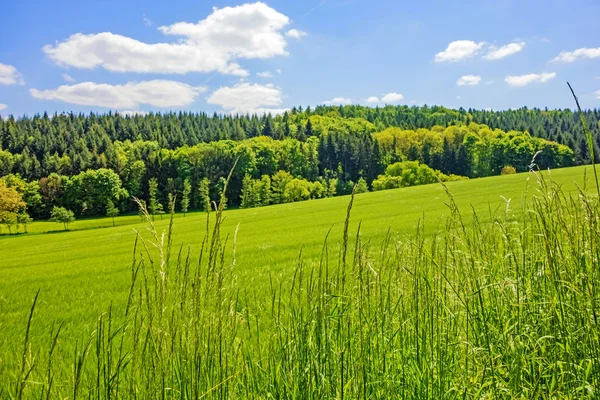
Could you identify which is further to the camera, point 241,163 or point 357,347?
point 241,163

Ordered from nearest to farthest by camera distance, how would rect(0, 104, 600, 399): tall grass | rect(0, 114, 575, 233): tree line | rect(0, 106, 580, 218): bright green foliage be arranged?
rect(0, 104, 600, 399): tall grass → rect(0, 114, 575, 233): tree line → rect(0, 106, 580, 218): bright green foliage

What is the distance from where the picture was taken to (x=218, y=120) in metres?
198

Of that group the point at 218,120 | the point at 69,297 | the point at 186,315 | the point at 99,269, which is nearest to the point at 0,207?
the point at 99,269

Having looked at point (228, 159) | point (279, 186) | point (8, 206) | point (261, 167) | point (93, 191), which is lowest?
point (8, 206)

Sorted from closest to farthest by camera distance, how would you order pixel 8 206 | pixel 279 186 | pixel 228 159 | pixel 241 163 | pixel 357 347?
pixel 357 347 → pixel 8 206 → pixel 279 186 → pixel 241 163 → pixel 228 159

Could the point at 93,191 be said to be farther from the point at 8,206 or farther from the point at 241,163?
the point at 241,163

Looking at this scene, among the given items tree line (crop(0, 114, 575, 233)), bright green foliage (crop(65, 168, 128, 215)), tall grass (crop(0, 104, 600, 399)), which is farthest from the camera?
bright green foliage (crop(65, 168, 128, 215))

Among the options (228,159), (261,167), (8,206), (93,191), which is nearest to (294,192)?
(261,167)

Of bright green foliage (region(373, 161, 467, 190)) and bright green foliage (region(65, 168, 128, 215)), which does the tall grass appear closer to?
bright green foliage (region(373, 161, 467, 190))

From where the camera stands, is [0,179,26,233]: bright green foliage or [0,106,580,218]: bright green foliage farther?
[0,106,580,218]: bright green foliage

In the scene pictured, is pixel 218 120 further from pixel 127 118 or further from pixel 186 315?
pixel 186 315

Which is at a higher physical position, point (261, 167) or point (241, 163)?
point (241, 163)

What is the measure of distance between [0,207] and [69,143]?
259ft

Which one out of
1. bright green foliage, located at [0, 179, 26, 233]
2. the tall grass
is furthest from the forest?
the tall grass
